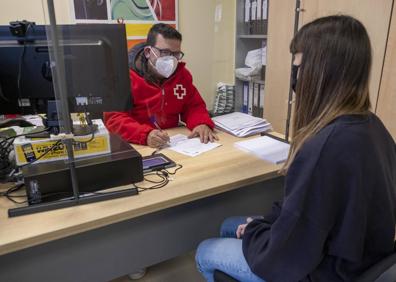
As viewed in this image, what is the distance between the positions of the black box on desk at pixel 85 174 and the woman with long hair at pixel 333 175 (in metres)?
0.49

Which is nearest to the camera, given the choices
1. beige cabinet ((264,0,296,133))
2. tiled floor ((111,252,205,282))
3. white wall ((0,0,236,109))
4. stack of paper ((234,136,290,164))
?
stack of paper ((234,136,290,164))

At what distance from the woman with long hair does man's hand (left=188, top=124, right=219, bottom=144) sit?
71 cm

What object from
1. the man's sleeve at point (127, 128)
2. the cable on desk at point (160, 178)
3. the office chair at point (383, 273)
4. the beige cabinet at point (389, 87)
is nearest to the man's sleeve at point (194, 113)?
the man's sleeve at point (127, 128)

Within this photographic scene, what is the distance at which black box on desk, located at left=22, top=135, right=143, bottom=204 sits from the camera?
1.00 meters

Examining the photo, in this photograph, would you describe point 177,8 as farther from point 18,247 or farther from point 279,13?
point 18,247

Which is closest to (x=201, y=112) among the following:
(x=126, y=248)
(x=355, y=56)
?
(x=126, y=248)

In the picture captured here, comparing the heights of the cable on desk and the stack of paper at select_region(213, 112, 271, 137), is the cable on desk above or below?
below

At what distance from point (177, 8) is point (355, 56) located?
239 cm

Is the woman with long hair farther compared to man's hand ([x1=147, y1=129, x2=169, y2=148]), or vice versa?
man's hand ([x1=147, y1=129, x2=169, y2=148])

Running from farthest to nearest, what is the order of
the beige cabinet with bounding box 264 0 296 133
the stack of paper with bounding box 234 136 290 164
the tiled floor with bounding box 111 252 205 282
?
the beige cabinet with bounding box 264 0 296 133
the tiled floor with bounding box 111 252 205 282
the stack of paper with bounding box 234 136 290 164

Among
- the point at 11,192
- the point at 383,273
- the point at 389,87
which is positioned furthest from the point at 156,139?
the point at 389,87

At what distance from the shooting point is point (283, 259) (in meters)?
0.82

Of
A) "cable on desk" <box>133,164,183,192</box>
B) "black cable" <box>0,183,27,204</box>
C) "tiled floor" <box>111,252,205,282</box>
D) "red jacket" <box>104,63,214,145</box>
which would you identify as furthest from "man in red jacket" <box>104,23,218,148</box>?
"tiled floor" <box>111,252,205,282</box>

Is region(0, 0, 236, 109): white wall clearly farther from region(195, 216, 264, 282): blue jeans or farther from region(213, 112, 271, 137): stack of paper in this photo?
Answer: region(195, 216, 264, 282): blue jeans
